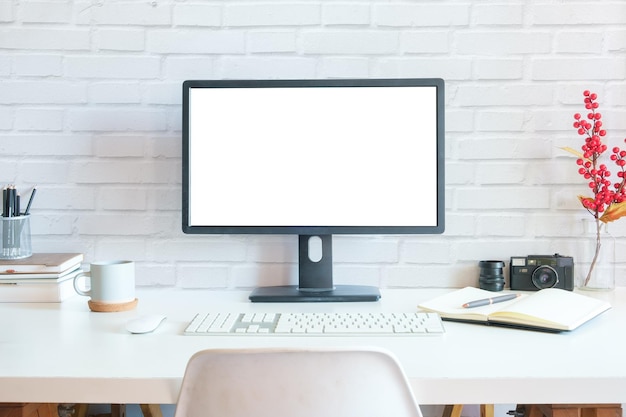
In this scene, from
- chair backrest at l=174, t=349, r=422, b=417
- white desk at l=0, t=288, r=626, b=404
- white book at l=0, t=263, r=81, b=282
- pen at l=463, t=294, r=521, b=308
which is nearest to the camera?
chair backrest at l=174, t=349, r=422, b=417

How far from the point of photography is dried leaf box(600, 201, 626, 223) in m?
1.44

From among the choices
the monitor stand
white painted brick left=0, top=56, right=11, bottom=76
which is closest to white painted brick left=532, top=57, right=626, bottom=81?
the monitor stand

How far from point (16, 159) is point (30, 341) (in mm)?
689

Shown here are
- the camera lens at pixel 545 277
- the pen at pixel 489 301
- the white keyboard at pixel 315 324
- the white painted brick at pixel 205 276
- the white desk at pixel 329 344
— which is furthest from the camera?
the white painted brick at pixel 205 276

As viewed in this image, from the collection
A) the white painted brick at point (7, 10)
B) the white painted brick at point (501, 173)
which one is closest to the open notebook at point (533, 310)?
the white painted brick at point (501, 173)

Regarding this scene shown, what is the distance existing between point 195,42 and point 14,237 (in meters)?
0.68

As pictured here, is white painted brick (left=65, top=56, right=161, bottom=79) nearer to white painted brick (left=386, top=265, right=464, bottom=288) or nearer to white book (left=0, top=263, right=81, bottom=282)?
white book (left=0, top=263, right=81, bottom=282)

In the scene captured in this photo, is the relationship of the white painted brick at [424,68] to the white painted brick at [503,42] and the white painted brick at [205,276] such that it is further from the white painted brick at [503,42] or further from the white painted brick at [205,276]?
the white painted brick at [205,276]

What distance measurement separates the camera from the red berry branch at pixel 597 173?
1.46m

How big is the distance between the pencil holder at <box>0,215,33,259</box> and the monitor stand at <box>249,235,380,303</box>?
60 centimetres

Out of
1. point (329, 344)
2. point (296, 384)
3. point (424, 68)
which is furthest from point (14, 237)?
point (424, 68)

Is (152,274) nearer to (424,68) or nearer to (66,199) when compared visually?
(66,199)

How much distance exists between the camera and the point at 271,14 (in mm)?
1550

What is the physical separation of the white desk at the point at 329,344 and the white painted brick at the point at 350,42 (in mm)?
764
